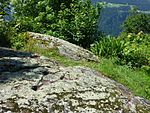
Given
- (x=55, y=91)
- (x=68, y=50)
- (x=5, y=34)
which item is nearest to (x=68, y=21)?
(x=5, y=34)

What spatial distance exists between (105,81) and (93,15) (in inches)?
521

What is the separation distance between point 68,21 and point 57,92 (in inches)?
616

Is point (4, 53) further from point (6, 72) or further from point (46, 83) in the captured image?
point (46, 83)

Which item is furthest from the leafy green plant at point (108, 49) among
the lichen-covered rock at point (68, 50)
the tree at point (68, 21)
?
the lichen-covered rock at point (68, 50)

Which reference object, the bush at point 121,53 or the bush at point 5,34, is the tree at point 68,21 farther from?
the bush at point 5,34

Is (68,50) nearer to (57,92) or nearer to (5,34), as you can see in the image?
(5,34)

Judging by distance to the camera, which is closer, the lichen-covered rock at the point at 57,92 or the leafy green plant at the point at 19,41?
the lichen-covered rock at the point at 57,92

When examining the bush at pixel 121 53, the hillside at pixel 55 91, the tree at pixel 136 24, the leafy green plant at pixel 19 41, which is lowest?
the tree at pixel 136 24

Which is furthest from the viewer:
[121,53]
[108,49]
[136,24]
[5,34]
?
[136,24]

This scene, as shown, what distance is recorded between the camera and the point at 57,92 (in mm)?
8805

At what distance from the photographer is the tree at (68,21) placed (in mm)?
22172

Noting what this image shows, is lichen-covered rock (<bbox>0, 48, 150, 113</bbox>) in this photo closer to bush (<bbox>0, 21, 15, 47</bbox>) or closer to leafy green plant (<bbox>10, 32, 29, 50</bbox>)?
leafy green plant (<bbox>10, 32, 29, 50</bbox>)

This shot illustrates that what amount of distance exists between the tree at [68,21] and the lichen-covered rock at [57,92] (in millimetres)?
11314

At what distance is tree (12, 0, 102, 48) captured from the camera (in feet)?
72.7
